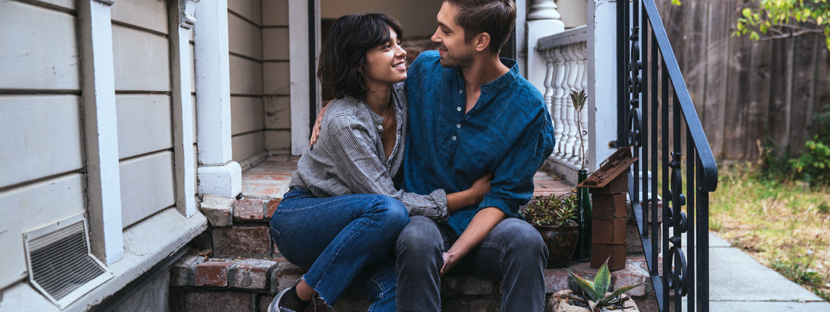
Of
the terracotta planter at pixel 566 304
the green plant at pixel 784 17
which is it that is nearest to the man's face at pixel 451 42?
the terracotta planter at pixel 566 304

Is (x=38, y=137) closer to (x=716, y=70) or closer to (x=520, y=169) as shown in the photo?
(x=520, y=169)

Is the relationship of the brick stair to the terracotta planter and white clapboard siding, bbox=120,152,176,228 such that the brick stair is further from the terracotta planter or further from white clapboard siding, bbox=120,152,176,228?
white clapboard siding, bbox=120,152,176,228

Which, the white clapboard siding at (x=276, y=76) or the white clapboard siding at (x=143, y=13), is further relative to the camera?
the white clapboard siding at (x=276, y=76)

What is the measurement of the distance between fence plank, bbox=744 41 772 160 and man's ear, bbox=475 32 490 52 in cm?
389

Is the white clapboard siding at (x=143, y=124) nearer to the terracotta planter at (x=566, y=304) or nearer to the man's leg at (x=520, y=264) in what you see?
the man's leg at (x=520, y=264)

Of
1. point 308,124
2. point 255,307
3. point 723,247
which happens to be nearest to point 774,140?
point 723,247

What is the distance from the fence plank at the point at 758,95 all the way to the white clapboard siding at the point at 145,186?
Result: 449cm

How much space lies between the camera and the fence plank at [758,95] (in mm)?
4871

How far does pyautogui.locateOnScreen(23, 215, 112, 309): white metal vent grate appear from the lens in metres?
1.45

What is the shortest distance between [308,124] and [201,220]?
1.58 metres

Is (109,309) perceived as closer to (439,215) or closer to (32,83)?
(32,83)

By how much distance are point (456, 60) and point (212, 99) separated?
1058mm

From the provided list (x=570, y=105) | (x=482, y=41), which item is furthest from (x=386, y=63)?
(x=570, y=105)

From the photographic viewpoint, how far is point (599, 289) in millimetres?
1915
